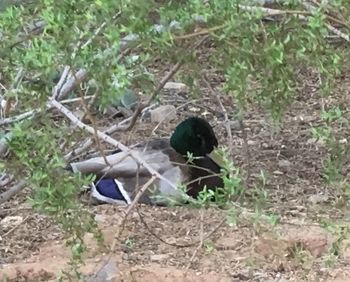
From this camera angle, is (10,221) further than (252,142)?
No

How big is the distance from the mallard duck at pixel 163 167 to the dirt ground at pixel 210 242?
83 mm

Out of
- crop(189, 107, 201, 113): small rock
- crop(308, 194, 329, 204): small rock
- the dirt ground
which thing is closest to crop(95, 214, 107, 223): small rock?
the dirt ground

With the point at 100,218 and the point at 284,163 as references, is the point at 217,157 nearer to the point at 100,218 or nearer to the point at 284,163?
the point at 100,218

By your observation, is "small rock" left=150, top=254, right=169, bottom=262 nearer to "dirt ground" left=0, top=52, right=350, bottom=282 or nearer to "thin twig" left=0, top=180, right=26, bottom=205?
"dirt ground" left=0, top=52, right=350, bottom=282

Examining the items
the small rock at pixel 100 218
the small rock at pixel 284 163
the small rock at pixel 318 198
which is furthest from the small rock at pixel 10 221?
the small rock at pixel 284 163

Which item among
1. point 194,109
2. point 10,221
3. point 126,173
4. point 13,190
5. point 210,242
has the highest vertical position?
point 13,190

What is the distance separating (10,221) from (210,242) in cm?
108

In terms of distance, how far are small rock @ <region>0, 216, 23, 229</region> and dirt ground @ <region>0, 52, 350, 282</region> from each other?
0.03 feet

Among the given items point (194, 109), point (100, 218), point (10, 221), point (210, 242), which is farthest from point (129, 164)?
point (194, 109)

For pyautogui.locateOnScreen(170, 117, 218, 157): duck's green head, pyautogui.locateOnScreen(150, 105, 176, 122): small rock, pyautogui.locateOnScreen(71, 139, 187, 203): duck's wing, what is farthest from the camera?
pyautogui.locateOnScreen(150, 105, 176, 122): small rock

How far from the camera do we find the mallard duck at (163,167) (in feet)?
13.3

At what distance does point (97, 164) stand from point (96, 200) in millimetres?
139

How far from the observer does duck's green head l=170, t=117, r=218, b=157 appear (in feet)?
14.4

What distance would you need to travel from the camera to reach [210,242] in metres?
3.25
